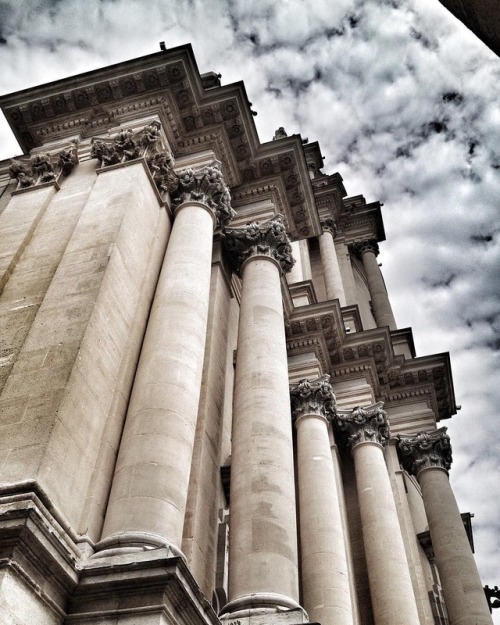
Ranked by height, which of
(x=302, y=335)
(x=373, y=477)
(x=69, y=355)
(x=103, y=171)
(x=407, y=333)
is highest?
(x=407, y=333)

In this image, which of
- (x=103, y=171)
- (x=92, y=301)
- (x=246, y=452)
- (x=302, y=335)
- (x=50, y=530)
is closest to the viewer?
(x=50, y=530)

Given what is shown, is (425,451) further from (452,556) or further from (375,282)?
(375,282)

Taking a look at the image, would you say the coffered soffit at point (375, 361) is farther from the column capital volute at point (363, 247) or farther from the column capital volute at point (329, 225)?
the column capital volute at point (363, 247)

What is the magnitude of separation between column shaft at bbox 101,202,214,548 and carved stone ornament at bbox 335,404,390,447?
881cm

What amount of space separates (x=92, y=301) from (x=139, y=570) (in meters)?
4.48

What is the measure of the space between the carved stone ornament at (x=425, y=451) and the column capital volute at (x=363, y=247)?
1597 centimetres

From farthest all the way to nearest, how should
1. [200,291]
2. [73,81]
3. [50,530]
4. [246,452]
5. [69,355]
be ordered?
[73,81]
[200,291]
[246,452]
[69,355]
[50,530]

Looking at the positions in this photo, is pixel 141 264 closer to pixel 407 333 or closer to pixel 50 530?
pixel 50 530

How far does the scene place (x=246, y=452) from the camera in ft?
36.2

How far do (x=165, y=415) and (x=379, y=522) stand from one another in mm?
9556

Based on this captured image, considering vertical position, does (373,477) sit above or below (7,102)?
below

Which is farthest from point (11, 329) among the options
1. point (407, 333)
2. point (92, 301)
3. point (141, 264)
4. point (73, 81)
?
point (407, 333)

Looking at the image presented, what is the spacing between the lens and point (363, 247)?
35594 mm

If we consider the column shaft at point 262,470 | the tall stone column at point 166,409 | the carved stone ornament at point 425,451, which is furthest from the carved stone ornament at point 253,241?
the carved stone ornament at point 425,451
